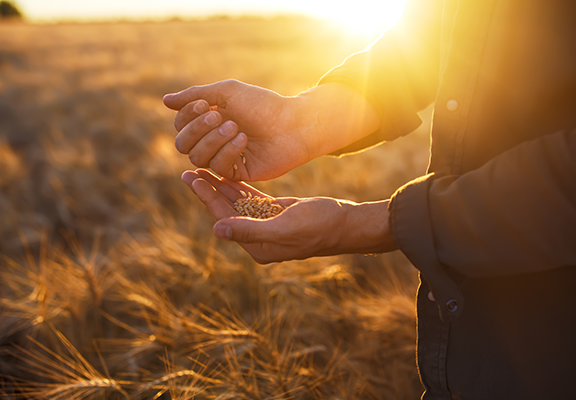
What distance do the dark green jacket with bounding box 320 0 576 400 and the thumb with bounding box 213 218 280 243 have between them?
313 mm

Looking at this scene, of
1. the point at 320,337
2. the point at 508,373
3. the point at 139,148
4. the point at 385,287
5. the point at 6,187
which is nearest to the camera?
the point at 508,373

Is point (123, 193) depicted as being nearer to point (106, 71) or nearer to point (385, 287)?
point (385, 287)

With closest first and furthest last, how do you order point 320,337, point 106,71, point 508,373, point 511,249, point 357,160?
point 511,249, point 508,373, point 320,337, point 357,160, point 106,71

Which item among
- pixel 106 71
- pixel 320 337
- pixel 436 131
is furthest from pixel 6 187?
pixel 106 71

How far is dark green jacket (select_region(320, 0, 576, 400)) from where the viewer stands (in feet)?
2.51

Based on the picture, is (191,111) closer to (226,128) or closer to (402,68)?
(226,128)

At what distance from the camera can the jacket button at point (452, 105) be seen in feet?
3.13

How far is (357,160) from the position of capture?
4.15 meters

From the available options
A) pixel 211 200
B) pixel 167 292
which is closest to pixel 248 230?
pixel 211 200

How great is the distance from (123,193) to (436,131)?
357cm

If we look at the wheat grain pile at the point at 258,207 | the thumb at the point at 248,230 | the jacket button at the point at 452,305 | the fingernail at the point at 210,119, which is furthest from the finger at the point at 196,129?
the jacket button at the point at 452,305

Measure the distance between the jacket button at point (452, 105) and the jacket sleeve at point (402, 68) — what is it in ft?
1.16

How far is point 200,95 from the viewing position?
126 cm

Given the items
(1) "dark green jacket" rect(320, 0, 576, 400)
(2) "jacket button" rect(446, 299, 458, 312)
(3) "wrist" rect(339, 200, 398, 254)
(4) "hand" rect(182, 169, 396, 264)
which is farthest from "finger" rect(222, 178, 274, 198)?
(2) "jacket button" rect(446, 299, 458, 312)
